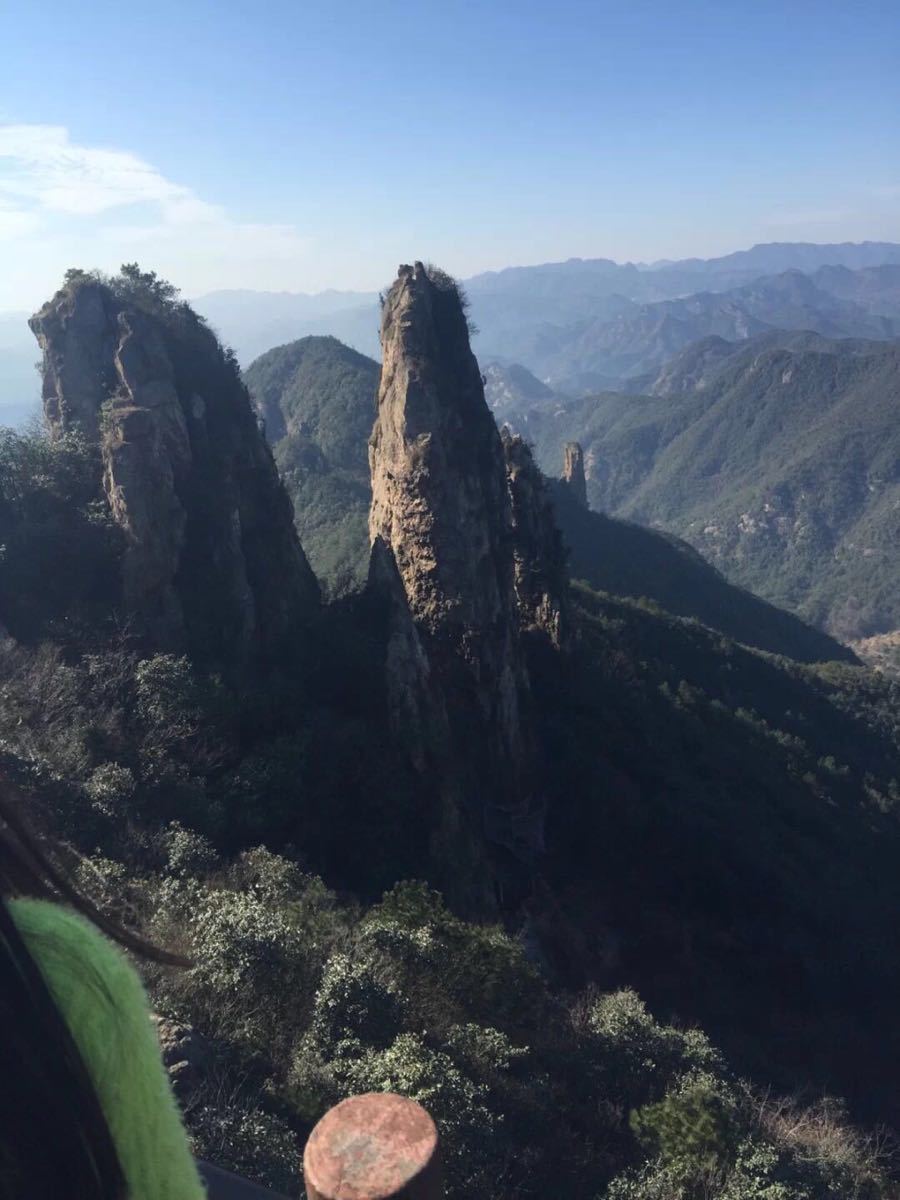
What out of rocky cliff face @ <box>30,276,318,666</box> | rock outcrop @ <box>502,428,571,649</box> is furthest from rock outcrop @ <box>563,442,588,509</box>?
rocky cliff face @ <box>30,276,318,666</box>

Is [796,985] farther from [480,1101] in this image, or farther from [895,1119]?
[480,1101]

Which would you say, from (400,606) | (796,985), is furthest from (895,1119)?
(400,606)

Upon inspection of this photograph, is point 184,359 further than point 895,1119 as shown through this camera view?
Yes

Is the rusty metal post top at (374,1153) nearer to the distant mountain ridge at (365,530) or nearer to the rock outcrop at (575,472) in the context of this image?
the distant mountain ridge at (365,530)

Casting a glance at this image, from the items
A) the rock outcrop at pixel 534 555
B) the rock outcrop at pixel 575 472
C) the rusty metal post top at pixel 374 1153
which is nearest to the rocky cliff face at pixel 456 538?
the rock outcrop at pixel 534 555

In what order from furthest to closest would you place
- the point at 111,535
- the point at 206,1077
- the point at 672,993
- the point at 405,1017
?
1. the point at 672,993
2. the point at 111,535
3. the point at 405,1017
4. the point at 206,1077

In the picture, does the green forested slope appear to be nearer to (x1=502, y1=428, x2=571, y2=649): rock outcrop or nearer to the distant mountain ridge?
the distant mountain ridge

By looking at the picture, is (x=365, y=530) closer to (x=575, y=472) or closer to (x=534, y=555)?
(x=534, y=555)
